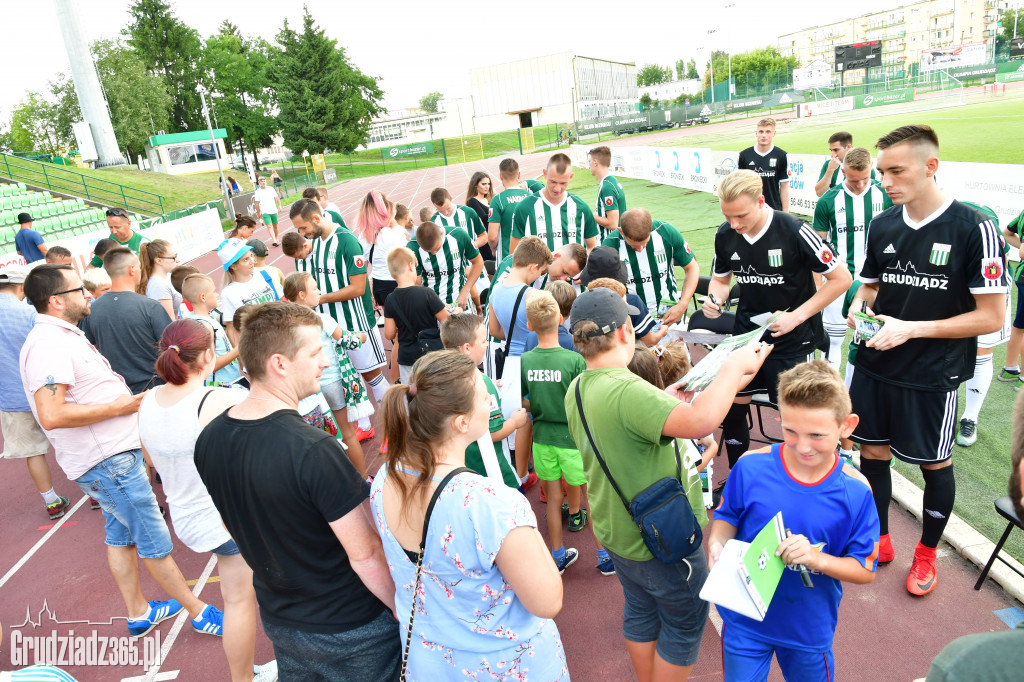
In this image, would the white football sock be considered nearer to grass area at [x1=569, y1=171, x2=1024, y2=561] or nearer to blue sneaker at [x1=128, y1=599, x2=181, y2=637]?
grass area at [x1=569, y1=171, x2=1024, y2=561]

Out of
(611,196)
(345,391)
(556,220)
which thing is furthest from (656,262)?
→ (345,391)

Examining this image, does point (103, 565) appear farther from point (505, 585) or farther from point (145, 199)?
point (145, 199)

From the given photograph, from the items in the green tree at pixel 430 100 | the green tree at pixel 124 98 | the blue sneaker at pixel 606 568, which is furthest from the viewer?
the green tree at pixel 430 100

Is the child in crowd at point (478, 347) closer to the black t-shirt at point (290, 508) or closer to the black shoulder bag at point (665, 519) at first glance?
the black shoulder bag at point (665, 519)

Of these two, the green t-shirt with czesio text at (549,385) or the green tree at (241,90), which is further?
the green tree at (241,90)

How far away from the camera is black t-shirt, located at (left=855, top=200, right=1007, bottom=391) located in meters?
3.06

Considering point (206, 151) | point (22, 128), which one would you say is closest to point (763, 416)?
point (206, 151)

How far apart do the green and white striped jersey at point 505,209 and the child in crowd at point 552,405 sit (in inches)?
161

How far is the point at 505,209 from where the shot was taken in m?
7.60

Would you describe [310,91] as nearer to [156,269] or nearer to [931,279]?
[156,269]

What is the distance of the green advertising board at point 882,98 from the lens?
40344mm

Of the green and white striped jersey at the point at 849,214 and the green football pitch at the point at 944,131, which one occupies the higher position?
the green football pitch at the point at 944,131

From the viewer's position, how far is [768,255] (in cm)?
396

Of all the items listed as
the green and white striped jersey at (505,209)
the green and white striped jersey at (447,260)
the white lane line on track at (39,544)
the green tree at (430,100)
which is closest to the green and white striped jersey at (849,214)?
the green and white striped jersey at (505,209)
